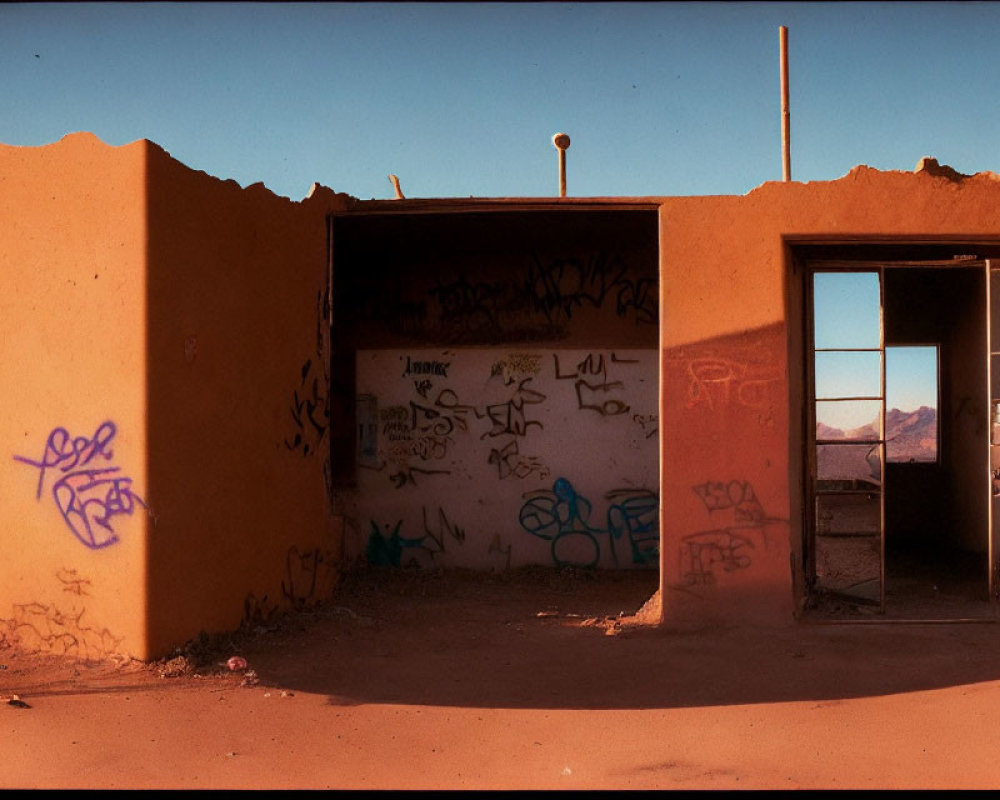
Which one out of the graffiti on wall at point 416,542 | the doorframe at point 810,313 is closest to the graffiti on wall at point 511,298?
the graffiti on wall at point 416,542

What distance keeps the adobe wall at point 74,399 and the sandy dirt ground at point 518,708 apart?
34 centimetres

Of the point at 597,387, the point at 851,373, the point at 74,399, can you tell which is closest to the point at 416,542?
the point at 597,387

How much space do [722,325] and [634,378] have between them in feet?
8.55

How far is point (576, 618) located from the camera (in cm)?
794

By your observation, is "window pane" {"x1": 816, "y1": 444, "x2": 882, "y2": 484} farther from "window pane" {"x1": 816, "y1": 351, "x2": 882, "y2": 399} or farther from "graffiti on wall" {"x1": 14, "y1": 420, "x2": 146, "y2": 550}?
"graffiti on wall" {"x1": 14, "y1": 420, "x2": 146, "y2": 550}

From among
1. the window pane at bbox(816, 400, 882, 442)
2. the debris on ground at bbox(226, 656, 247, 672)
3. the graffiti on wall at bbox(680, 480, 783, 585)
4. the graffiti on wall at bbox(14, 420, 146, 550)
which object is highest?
the window pane at bbox(816, 400, 882, 442)

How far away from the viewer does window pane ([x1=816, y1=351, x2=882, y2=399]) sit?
745cm

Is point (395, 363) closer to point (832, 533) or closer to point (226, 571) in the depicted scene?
point (226, 571)

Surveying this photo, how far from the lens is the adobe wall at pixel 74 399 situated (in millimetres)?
6215

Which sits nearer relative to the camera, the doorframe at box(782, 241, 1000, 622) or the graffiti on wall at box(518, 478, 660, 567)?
the doorframe at box(782, 241, 1000, 622)

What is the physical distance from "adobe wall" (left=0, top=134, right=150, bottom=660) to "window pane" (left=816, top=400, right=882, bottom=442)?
4.73 metres

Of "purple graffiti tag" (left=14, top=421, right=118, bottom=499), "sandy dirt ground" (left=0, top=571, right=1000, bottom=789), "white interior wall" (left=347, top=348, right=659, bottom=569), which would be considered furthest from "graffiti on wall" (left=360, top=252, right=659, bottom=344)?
"purple graffiti tag" (left=14, top=421, right=118, bottom=499)

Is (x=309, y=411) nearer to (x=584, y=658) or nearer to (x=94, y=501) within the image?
(x=94, y=501)

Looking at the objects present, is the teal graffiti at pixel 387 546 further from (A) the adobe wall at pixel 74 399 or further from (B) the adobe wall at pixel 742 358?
(A) the adobe wall at pixel 74 399
